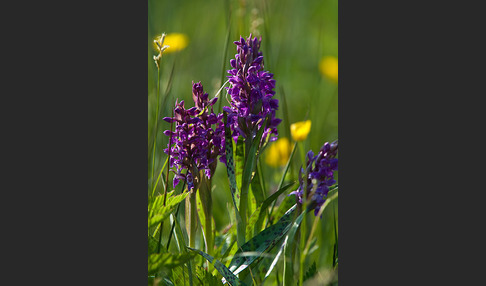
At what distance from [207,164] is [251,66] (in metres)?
0.49

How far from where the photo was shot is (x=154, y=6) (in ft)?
12.0

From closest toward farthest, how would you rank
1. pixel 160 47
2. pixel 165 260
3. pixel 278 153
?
pixel 165 260 < pixel 160 47 < pixel 278 153

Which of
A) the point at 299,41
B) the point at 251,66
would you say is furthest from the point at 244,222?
the point at 299,41

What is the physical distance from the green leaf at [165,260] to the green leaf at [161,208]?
0.15 metres

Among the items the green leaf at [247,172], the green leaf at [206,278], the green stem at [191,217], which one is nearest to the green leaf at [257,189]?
the green leaf at [247,172]

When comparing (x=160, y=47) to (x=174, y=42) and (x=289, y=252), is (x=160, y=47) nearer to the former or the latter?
(x=174, y=42)

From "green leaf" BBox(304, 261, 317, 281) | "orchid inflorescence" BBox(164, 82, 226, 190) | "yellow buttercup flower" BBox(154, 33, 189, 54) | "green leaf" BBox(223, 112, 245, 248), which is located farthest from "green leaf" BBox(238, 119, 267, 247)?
"yellow buttercup flower" BBox(154, 33, 189, 54)

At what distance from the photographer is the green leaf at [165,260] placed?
3.34 m

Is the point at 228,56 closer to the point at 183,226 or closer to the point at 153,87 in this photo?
the point at 153,87

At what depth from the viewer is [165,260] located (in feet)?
11.2

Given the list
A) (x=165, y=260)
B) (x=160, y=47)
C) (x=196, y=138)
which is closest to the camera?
(x=165, y=260)

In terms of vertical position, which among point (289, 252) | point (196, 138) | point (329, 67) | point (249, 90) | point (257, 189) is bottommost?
point (289, 252)

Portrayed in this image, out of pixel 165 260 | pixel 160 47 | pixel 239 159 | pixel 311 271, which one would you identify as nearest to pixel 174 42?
A: pixel 160 47

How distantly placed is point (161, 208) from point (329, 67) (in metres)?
1.04
